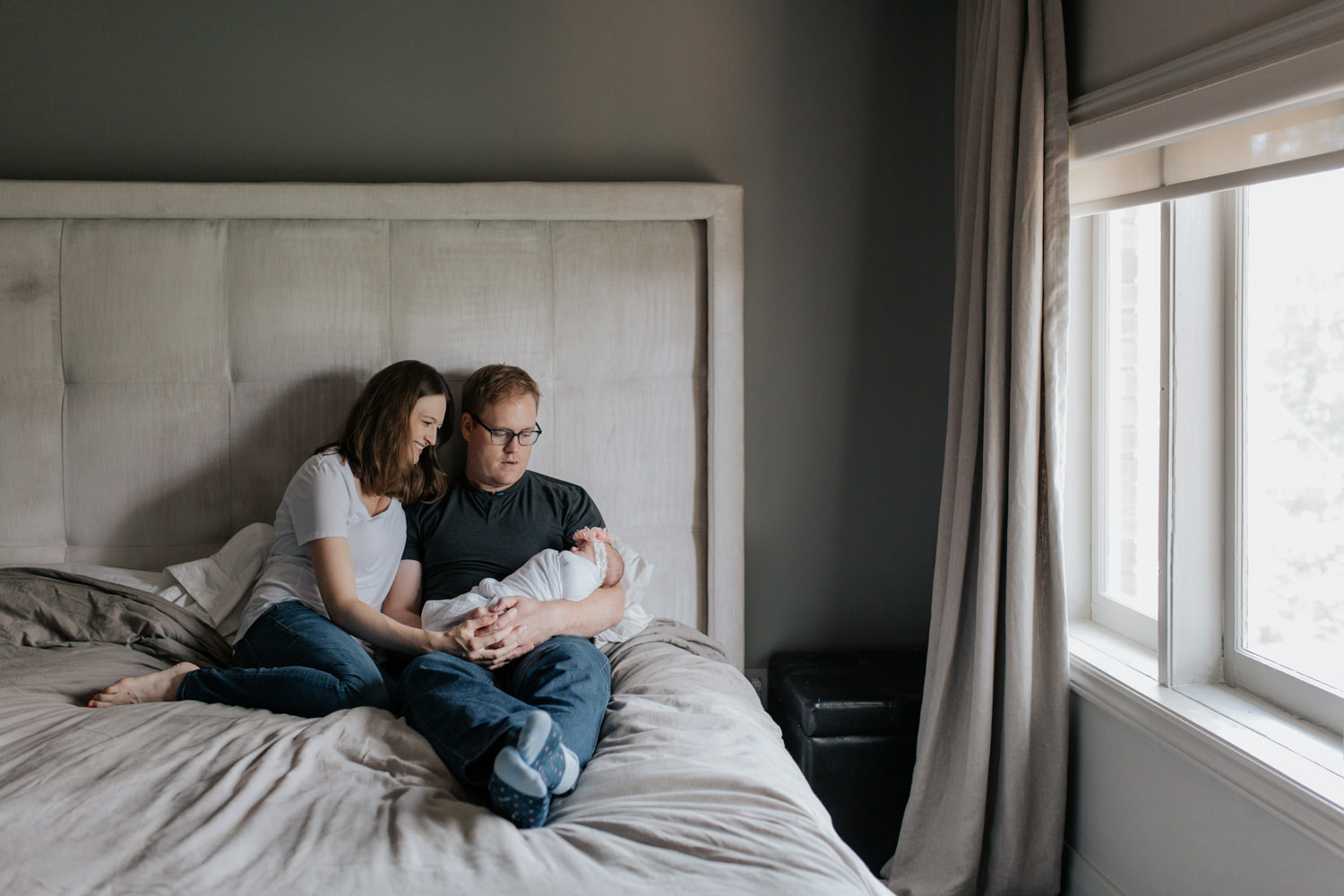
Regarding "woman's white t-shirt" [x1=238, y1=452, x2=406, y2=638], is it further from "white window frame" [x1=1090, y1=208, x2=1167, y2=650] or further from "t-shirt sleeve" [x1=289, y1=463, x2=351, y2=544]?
"white window frame" [x1=1090, y1=208, x2=1167, y2=650]

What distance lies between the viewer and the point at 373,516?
2039mm

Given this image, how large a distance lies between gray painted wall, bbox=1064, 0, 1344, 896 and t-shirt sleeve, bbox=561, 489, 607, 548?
1.20 meters

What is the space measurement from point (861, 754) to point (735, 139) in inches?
64.8

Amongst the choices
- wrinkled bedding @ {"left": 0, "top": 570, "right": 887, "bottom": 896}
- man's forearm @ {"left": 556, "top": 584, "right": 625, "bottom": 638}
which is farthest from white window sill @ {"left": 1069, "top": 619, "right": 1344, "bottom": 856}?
man's forearm @ {"left": 556, "top": 584, "right": 625, "bottom": 638}

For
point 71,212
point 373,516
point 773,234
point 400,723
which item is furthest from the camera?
point 773,234

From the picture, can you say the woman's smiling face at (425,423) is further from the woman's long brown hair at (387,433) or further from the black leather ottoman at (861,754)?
the black leather ottoman at (861,754)

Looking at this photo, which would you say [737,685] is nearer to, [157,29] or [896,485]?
[896,485]

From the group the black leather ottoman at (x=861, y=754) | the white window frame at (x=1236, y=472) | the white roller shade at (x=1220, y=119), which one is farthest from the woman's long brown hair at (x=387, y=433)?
the white window frame at (x=1236, y=472)

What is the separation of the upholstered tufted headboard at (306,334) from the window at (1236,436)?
3.19 ft

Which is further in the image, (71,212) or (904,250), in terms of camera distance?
(904,250)

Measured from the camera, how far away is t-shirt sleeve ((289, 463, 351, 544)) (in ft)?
6.29

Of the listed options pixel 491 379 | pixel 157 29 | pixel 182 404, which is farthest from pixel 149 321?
pixel 491 379

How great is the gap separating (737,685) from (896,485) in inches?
33.1

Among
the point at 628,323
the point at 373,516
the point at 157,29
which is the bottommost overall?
the point at 373,516
